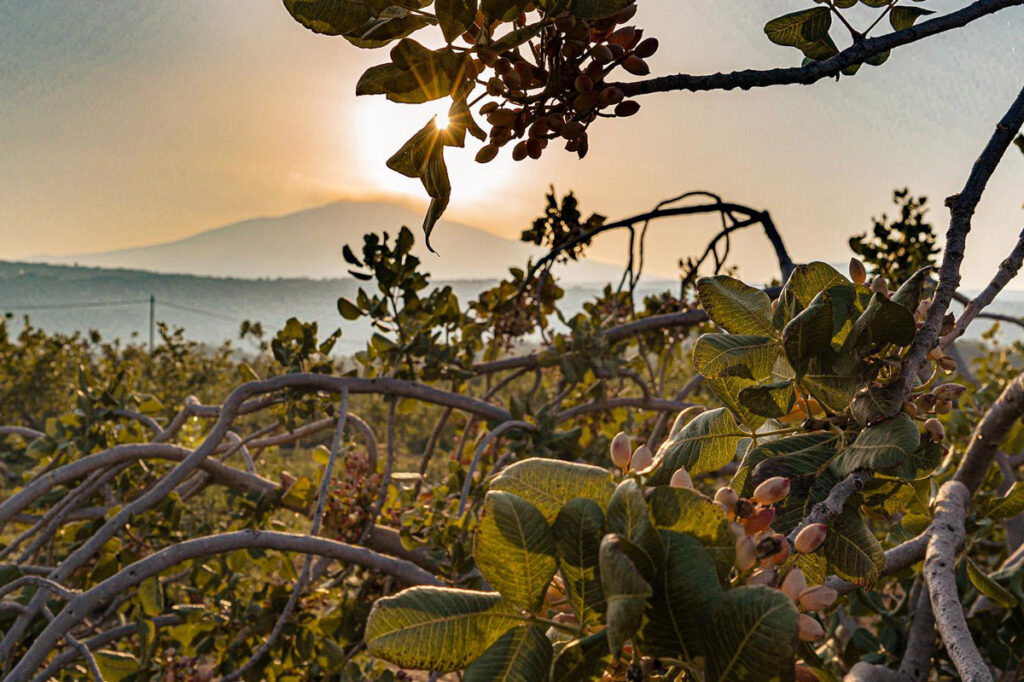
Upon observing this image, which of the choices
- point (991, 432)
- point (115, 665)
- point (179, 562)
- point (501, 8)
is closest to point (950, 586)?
point (501, 8)

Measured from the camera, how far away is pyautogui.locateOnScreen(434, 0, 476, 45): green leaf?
45cm

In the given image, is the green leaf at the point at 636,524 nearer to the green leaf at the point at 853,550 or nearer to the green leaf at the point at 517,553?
the green leaf at the point at 517,553

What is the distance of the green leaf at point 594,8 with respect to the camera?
493 millimetres

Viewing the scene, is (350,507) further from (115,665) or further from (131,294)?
(131,294)

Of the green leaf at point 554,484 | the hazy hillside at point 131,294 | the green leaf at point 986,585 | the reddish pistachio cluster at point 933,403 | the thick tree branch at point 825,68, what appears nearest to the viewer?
the green leaf at point 554,484

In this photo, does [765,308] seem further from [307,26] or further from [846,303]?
[307,26]

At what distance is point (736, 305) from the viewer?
1.82ft

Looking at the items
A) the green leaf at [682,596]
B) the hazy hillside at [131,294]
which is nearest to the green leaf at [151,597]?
the green leaf at [682,596]

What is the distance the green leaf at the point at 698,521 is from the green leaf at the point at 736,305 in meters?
0.21

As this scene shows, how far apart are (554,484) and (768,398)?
0.19m

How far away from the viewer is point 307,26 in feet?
1.60

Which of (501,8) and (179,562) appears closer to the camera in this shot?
(501,8)

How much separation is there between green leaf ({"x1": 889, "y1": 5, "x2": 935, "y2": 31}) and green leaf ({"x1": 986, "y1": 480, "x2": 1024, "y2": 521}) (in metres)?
0.59

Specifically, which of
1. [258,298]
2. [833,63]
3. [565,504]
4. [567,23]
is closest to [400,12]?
[567,23]
